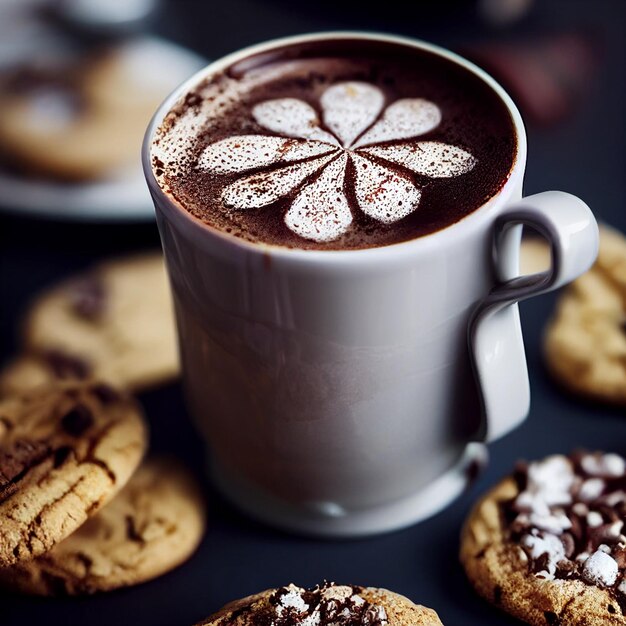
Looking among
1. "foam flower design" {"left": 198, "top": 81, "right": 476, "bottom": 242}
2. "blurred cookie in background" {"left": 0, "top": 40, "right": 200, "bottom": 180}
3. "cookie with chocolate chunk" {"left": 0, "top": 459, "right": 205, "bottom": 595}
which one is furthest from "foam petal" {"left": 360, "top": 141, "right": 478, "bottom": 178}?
"blurred cookie in background" {"left": 0, "top": 40, "right": 200, "bottom": 180}

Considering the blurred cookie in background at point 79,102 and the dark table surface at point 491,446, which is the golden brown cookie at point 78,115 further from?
the dark table surface at point 491,446

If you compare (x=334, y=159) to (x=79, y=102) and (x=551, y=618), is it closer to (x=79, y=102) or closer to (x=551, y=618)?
(x=551, y=618)

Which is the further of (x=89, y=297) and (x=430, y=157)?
(x=89, y=297)

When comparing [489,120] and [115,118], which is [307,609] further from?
[115,118]

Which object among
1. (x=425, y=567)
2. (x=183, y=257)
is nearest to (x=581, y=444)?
(x=425, y=567)

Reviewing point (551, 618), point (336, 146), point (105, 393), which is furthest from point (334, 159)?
point (551, 618)

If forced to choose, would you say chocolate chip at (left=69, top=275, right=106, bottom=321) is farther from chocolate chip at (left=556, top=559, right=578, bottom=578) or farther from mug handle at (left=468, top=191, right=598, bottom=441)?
chocolate chip at (left=556, top=559, right=578, bottom=578)

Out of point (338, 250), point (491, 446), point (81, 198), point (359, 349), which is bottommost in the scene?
point (491, 446)
